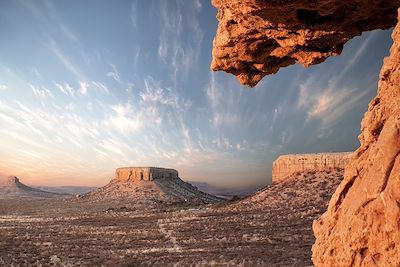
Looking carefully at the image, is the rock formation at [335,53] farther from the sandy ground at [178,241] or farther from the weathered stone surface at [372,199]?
the sandy ground at [178,241]

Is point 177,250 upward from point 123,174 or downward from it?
downward

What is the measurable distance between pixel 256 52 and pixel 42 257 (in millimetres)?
20142

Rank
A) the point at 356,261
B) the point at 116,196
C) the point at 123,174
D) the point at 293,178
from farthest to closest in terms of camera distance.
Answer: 1. the point at 123,174
2. the point at 116,196
3. the point at 293,178
4. the point at 356,261

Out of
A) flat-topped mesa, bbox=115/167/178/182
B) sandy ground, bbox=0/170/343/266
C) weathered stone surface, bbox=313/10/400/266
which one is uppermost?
flat-topped mesa, bbox=115/167/178/182

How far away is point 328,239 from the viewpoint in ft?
18.4

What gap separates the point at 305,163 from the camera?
5450cm

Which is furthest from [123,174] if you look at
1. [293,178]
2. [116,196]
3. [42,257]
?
[42,257]

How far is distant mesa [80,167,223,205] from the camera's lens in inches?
2939

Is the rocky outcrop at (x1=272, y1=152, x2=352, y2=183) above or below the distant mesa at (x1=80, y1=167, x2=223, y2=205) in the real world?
above

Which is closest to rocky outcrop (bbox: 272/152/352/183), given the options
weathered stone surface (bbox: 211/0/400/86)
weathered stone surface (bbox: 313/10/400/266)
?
weathered stone surface (bbox: 211/0/400/86)

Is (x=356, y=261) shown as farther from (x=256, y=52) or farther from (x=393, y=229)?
(x=256, y=52)

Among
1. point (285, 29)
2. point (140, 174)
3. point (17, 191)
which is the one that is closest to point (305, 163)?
point (140, 174)

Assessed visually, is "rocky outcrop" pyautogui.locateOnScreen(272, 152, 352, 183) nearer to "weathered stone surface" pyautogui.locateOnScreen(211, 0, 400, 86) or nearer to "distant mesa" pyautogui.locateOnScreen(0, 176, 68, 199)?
"weathered stone surface" pyautogui.locateOnScreen(211, 0, 400, 86)

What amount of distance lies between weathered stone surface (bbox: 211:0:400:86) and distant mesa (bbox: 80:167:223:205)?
6155 centimetres
